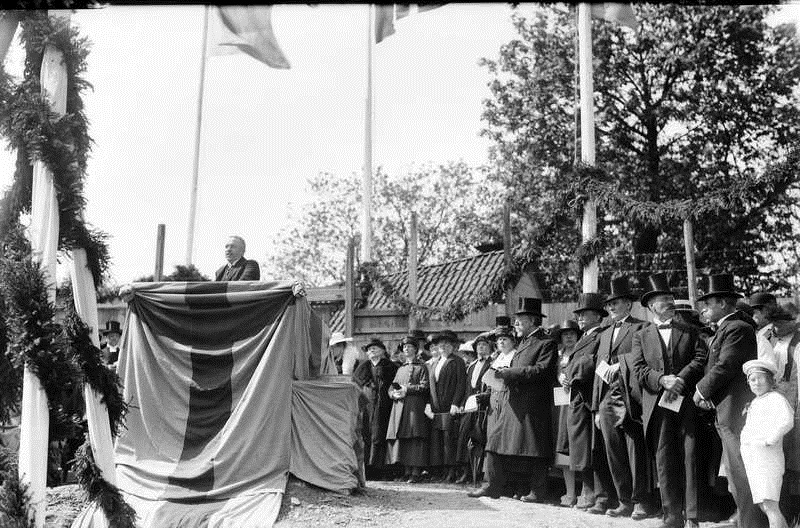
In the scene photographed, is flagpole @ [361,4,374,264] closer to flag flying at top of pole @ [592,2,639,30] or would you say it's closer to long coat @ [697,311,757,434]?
flag flying at top of pole @ [592,2,639,30]

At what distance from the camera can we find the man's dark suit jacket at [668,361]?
8.00m

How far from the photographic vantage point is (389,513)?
840 cm

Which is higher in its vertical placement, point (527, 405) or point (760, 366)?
point (760, 366)

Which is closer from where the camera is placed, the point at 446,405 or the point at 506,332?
the point at 506,332

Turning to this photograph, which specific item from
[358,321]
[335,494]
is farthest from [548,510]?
[358,321]

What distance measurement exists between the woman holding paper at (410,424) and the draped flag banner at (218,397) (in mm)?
2940

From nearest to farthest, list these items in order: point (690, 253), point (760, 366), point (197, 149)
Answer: point (760, 366) → point (690, 253) → point (197, 149)

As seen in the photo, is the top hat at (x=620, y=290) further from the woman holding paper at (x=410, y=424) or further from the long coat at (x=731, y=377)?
the woman holding paper at (x=410, y=424)

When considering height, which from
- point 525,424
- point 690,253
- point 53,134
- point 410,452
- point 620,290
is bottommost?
point 410,452

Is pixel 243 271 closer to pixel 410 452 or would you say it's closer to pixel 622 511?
pixel 410 452

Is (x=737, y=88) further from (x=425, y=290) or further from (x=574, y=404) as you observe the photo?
(x=574, y=404)

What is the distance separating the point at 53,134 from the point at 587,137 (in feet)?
32.2

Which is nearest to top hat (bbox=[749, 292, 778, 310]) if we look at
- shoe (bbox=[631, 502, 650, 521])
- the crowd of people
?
the crowd of people

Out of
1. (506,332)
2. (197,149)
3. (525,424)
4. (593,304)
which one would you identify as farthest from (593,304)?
(197,149)
